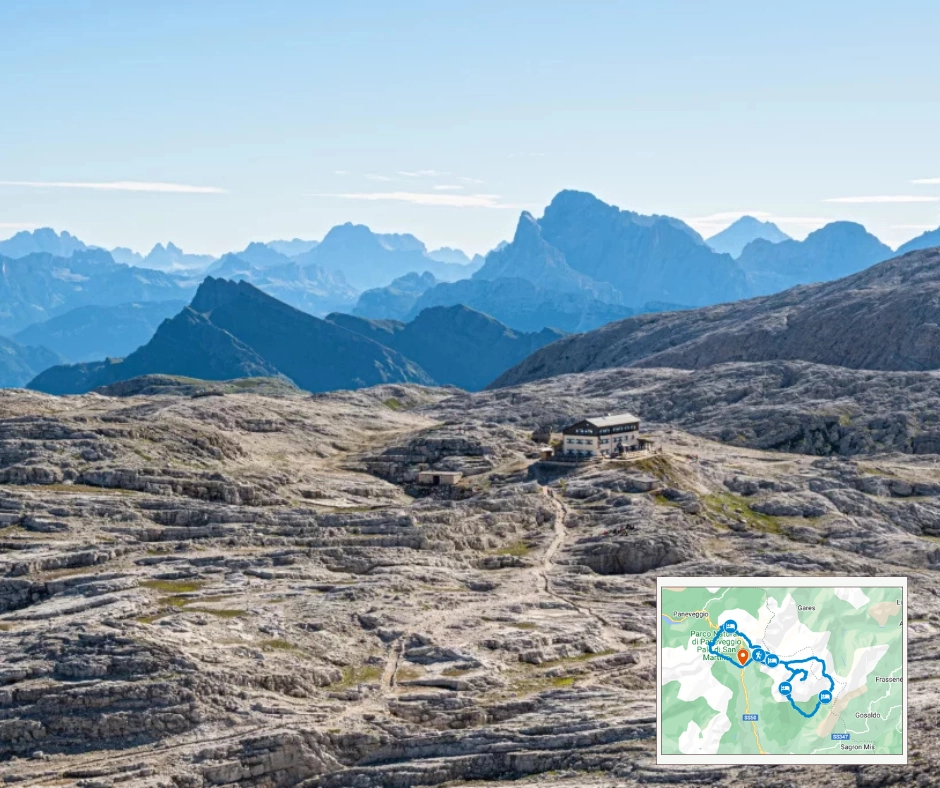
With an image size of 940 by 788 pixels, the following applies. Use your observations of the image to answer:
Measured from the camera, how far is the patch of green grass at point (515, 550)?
495 feet

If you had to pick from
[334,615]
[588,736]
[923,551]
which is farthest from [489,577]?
[923,551]

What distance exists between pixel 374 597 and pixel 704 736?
75.9 meters

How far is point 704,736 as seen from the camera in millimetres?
55312

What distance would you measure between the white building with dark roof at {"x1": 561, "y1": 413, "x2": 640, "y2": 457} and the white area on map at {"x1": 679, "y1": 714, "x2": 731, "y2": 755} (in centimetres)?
12957

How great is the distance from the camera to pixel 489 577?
458 ft

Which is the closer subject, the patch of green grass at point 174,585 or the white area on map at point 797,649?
the white area on map at point 797,649

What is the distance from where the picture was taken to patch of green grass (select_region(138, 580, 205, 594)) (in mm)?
126081

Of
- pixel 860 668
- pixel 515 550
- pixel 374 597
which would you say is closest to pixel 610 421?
pixel 515 550

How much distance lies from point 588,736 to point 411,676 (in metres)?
22.0

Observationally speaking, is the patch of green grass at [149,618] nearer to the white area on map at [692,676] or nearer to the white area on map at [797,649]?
the white area on map at [692,676]

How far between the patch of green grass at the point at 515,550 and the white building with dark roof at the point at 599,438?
3448 centimetres

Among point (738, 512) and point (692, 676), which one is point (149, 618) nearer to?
point (692, 676)

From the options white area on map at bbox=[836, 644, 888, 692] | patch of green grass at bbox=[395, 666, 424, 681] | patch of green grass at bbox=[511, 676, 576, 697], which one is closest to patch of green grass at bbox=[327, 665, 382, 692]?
patch of green grass at bbox=[395, 666, 424, 681]

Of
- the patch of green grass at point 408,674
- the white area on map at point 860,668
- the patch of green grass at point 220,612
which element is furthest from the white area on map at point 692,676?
the patch of green grass at point 220,612
